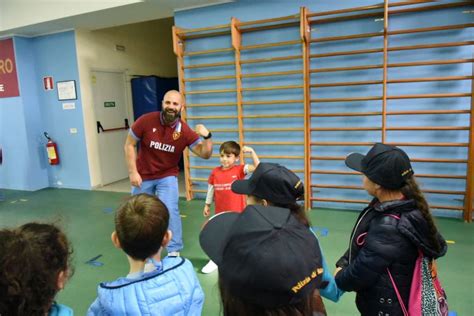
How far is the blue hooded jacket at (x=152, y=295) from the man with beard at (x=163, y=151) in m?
1.81

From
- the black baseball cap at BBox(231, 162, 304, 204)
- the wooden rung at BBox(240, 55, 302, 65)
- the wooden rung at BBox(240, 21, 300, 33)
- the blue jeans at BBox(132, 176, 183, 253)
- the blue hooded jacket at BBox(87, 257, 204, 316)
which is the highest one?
the wooden rung at BBox(240, 21, 300, 33)

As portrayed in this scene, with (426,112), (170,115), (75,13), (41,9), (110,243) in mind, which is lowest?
(110,243)

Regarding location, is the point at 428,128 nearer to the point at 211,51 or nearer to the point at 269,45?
the point at 269,45

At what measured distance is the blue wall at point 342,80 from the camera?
3908 mm

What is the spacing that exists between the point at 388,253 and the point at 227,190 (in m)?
1.66

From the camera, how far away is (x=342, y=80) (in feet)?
14.1

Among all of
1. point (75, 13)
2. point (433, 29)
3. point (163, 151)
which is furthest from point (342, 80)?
point (75, 13)

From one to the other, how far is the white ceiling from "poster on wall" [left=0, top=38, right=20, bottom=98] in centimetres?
21

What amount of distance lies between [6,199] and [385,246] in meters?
6.35

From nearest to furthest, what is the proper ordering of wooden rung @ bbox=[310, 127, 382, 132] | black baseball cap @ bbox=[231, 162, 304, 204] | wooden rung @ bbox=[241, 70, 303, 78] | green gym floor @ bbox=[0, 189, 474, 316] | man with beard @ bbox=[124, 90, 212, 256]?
black baseball cap @ bbox=[231, 162, 304, 204], green gym floor @ bbox=[0, 189, 474, 316], man with beard @ bbox=[124, 90, 212, 256], wooden rung @ bbox=[310, 127, 382, 132], wooden rung @ bbox=[241, 70, 303, 78]

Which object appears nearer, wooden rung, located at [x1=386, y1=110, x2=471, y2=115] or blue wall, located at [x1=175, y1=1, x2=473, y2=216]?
wooden rung, located at [x1=386, y1=110, x2=471, y2=115]

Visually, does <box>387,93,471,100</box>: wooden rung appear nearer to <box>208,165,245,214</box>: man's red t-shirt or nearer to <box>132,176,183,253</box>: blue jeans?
<box>208,165,245,214</box>: man's red t-shirt

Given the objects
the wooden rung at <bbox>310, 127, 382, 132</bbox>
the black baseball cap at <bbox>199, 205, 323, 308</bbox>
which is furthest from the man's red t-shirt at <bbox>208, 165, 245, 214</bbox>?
the black baseball cap at <bbox>199, 205, 323, 308</bbox>

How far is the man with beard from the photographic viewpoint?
299 cm
